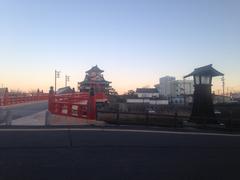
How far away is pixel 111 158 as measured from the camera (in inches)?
392

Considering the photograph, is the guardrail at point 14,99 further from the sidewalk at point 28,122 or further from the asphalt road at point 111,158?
the asphalt road at point 111,158

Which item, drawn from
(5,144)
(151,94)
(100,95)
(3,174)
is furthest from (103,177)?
(151,94)

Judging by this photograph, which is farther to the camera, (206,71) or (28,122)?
(206,71)

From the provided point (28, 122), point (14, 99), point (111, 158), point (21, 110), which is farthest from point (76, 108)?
point (14, 99)

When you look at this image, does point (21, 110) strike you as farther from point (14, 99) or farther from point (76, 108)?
point (76, 108)

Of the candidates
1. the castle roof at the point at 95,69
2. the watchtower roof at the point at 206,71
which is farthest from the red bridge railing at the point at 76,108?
the castle roof at the point at 95,69

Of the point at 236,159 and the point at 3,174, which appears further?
the point at 236,159

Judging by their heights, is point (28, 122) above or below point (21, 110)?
below

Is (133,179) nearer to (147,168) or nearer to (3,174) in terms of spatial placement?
(147,168)

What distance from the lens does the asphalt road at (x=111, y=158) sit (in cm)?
818

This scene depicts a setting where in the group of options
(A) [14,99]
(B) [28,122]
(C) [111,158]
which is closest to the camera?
(C) [111,158]

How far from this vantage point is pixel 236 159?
34.9ft

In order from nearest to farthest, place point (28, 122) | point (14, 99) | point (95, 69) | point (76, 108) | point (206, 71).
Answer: point (28, 122)
point (76, 108)
point (206, 71)
point (14, 99)
point (95, 69)

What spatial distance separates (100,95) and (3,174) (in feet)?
120
